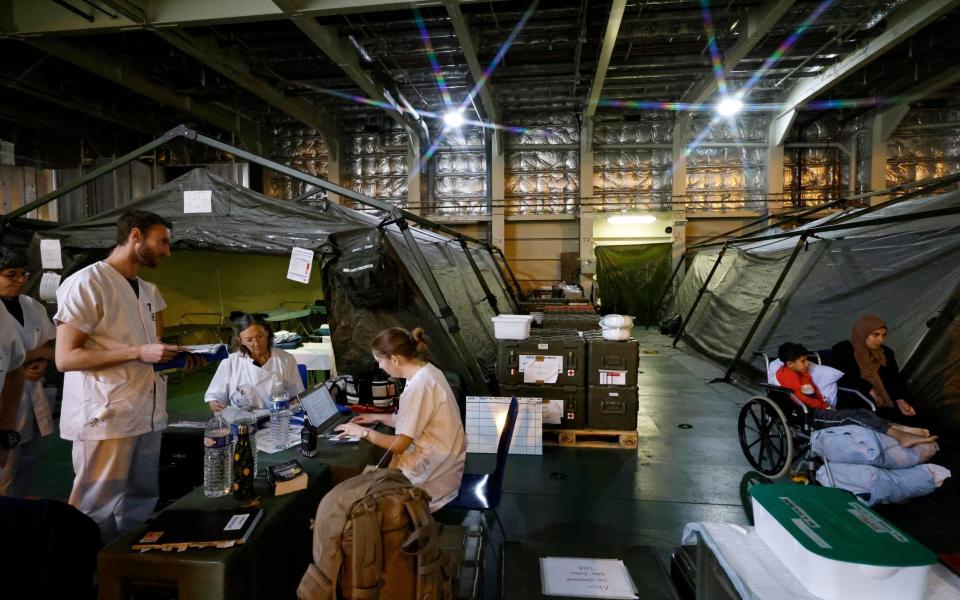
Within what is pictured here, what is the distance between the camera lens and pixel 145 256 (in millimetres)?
2332

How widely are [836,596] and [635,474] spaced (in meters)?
2.81

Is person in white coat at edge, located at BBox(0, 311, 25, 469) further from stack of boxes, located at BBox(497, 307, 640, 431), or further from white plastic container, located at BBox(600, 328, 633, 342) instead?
white plastic container, located at BBox(600, 328, 633, 342)

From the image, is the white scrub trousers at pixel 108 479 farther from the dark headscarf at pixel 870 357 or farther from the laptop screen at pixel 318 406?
the dark headscarf at pixel 870 357

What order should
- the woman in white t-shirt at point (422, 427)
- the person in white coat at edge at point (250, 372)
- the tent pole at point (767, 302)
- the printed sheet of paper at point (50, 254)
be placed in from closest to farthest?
the woman in white t-shirt at point (422, 427) < the person in white coat at edge at point (250, 372) < the printed sheet of paper at point (50, 254) < the tent pole at point (767, 302)

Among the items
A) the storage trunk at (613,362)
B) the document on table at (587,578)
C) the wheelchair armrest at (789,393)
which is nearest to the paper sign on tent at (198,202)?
the storage trunk at (613,362)

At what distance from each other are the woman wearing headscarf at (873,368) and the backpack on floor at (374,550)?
3.60m

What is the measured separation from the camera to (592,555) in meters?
1.71

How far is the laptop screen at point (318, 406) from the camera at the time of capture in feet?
7.18

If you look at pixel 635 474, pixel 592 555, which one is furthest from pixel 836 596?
pixel 635 474

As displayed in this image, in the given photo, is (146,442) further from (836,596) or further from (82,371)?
(836,596)

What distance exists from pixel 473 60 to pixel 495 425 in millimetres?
6219

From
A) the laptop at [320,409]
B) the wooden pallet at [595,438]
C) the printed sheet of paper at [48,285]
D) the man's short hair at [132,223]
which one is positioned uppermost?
the man's short hair at [132,223]

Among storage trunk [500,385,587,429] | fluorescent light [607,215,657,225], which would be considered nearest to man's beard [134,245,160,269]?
storage trunk [500,385,587,429]

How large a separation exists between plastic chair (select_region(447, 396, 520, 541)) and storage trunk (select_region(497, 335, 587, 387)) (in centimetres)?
156
